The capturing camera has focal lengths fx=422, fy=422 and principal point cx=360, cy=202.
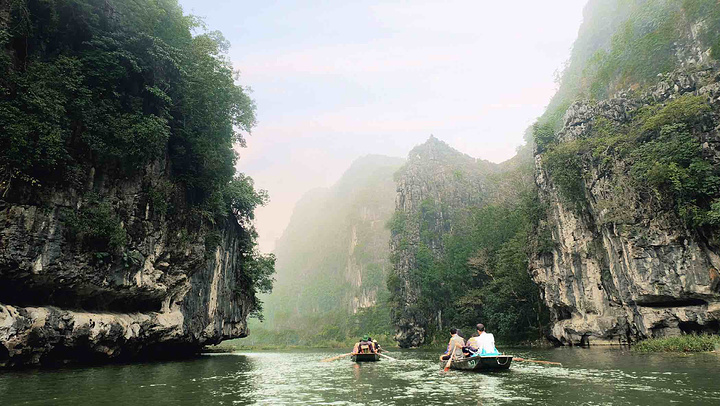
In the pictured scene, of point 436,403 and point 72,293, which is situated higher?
point 72,293

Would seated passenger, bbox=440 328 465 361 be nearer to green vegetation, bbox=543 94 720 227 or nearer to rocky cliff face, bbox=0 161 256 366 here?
rocky cliff face, bbox=0 161 256 366

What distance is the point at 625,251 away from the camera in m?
23.9

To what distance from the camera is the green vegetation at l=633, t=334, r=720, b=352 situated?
18.0 metres

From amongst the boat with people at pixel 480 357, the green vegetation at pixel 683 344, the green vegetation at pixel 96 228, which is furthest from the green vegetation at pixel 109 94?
the green vegetation at pixel 683 344

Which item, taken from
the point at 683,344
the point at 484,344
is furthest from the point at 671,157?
the point at 484,344

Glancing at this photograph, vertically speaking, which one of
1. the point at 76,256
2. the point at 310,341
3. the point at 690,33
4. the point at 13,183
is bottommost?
the point at 310,341

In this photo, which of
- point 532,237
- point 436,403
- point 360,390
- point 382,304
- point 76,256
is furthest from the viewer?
point 382,304

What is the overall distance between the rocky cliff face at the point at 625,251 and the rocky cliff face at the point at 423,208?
20.9m

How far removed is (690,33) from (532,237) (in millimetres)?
17192

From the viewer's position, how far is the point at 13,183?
14039mm

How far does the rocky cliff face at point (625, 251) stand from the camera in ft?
68.3

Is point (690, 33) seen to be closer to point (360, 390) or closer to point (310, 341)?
point (360, 390)

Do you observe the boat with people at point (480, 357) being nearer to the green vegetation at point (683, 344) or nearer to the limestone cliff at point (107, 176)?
the green vegetation at point (683, 344)

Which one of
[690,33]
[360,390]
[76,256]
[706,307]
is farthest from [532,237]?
[76,256]
